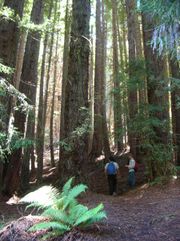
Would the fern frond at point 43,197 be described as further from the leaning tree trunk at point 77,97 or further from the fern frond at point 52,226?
A: the leaning tree trunk at point 77,97

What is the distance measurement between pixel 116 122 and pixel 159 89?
6.52ft

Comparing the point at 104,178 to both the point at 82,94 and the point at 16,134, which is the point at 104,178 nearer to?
the point at 82,94

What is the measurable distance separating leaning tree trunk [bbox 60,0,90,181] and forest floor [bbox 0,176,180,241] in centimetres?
107

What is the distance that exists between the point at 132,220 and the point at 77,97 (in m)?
4.58

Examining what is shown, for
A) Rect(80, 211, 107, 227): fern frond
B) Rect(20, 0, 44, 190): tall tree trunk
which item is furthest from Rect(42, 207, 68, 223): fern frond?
Rect(20, 0, 44, 190): tall tree trunk

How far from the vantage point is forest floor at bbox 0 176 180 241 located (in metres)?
6.04

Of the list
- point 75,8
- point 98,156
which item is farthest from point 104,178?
point 75,8

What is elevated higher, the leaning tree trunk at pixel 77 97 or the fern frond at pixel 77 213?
the leaning tree trunk at pixel 77 97

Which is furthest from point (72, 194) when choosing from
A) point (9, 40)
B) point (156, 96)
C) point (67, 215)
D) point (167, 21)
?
point (156, 96)

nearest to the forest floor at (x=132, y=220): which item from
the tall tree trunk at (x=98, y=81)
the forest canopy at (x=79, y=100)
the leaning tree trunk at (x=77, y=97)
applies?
the leaning tree trunk at (x=77, y=97)

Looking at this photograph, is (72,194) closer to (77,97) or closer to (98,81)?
(77,97)

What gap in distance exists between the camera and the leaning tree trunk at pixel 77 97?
34.8ft

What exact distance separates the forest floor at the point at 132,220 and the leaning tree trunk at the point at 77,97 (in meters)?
1.07

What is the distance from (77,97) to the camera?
10.8 m
